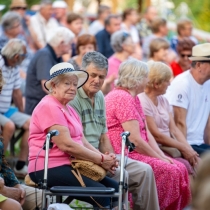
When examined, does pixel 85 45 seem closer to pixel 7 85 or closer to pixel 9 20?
pixel 9 20

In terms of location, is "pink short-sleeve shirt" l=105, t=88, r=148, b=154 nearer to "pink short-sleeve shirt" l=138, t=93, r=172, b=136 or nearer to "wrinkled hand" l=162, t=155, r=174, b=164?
"wrinkled hand" l=162, t=155, r=174, b=164

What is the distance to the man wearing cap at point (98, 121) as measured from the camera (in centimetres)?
621

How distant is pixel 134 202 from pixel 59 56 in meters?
3.41

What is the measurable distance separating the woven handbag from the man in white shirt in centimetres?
698

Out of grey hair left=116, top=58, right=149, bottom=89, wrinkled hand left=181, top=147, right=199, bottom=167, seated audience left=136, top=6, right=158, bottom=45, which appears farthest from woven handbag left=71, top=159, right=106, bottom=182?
seated audience left=136, top=6, right=158, bottom=45

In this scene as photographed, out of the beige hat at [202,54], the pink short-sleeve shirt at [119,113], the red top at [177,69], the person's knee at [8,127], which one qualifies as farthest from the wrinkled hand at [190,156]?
the red top at [177,69]

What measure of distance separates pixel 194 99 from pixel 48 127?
2.78m

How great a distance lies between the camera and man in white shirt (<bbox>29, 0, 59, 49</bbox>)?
12.5m

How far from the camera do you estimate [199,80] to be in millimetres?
7914

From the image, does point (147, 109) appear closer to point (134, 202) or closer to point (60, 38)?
point (134, 202)

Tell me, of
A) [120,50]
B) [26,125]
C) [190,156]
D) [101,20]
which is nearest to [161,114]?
[190,156]

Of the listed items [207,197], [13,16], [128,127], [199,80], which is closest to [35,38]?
[13,16]

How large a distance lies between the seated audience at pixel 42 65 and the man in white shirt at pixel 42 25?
129 inches

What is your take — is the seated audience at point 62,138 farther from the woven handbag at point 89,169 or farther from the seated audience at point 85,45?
the seated audience at point 85,45
